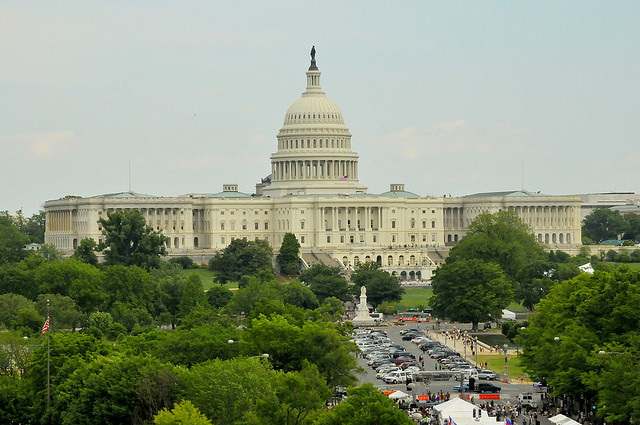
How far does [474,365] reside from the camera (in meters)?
109

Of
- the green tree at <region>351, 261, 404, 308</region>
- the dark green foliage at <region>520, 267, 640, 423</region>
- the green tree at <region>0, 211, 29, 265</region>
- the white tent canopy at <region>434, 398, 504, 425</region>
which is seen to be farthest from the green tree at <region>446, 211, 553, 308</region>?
the white tent canopy at <region>434, 398, 504, 425</region>

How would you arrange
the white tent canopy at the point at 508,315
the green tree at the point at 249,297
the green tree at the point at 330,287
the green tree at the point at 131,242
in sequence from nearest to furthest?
the green tree at the point at 249,297
the white tent canopy at the point at 508,315
the green tree at the point at 330,287
the green tree at the point at 131,242

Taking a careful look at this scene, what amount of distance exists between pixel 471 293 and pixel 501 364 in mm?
26686

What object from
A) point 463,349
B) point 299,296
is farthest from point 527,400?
point 299,296

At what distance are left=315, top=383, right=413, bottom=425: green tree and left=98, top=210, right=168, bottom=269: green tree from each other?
10025 centimetres

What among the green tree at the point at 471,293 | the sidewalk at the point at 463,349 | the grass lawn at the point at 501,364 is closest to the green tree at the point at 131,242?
the green tree at the point at 471,293

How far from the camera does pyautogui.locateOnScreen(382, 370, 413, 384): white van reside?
3895 inches

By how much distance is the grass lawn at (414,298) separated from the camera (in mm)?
160000

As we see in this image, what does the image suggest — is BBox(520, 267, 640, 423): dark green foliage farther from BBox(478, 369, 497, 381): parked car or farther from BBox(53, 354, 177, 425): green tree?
BBox(53, 354, 177, 425): green tree

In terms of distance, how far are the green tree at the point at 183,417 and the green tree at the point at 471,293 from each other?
70904 millimetres

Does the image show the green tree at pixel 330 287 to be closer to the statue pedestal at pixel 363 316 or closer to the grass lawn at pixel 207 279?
the statue pedestal at pixel 363 316

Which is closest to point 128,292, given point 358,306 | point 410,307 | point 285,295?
point 285,295

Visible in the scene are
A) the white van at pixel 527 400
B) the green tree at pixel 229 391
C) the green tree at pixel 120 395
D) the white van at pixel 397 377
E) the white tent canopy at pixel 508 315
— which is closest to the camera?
the green tree at pixel 229 391

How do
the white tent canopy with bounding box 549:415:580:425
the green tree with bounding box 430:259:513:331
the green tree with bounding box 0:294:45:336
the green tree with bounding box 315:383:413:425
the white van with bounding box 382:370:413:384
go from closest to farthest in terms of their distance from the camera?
1. the green tree with bounding box 315:383:413:425
2. the white tent canopy with bounding box 549:415:580:425
3. the white van with bounding box 382:370:413:384
4. the green tree with bounding box 0:294:45:336
5. the green tree with bounding box 430:259:513:331
